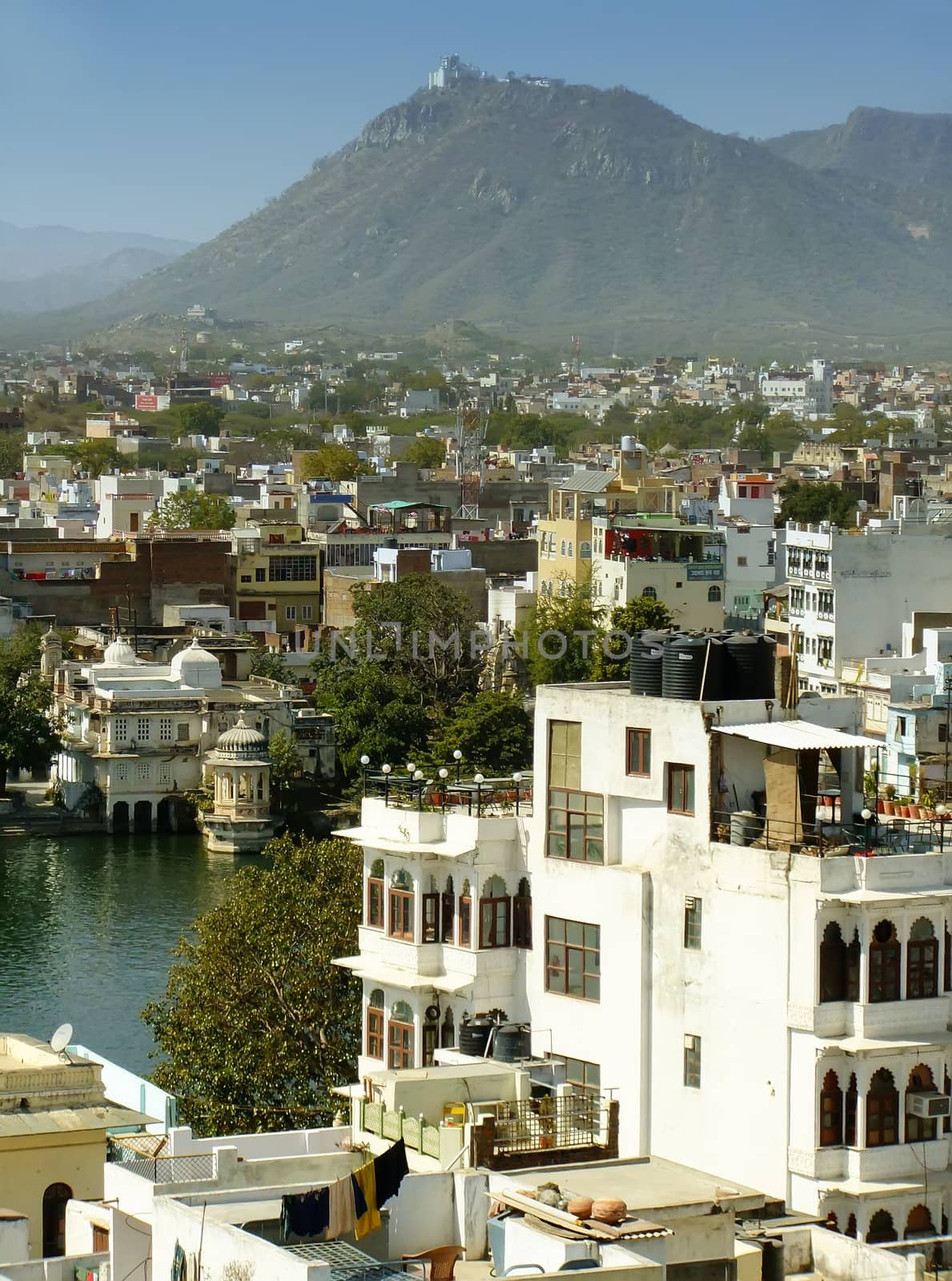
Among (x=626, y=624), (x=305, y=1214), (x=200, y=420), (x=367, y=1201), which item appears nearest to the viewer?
(x=305, y=1214)

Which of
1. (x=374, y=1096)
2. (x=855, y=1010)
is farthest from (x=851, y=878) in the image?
(x=374, y=1096)

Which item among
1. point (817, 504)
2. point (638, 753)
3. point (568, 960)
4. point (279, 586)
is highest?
point (817, 504)

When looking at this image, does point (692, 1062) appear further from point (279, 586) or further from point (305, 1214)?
point (279, 586)

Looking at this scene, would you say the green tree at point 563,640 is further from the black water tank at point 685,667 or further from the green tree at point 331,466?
the green tree at point 331,466

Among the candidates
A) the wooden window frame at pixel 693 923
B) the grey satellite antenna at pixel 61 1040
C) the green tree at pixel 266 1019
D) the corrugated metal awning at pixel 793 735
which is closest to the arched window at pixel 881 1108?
the wooden window frame at pixel 693 923

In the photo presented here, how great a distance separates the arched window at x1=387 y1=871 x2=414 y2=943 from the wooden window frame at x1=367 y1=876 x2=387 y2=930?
0.08m

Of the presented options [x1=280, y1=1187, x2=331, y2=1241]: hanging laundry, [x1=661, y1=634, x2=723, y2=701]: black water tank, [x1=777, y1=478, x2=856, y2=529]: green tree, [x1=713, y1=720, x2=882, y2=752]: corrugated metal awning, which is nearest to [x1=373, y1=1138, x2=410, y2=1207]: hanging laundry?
[x1=280, y1=1187, x2=331, y2=1241]: hanging laundry

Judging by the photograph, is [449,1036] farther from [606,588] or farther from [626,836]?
[606,588]

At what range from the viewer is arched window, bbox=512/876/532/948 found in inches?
614

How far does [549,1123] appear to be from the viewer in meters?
13.3

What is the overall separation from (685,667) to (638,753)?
1.69 ft

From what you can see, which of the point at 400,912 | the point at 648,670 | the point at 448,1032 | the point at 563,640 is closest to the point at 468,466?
the point at 563,640

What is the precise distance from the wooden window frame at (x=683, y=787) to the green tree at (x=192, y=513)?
173 ft

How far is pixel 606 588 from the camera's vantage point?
49.5 meters
